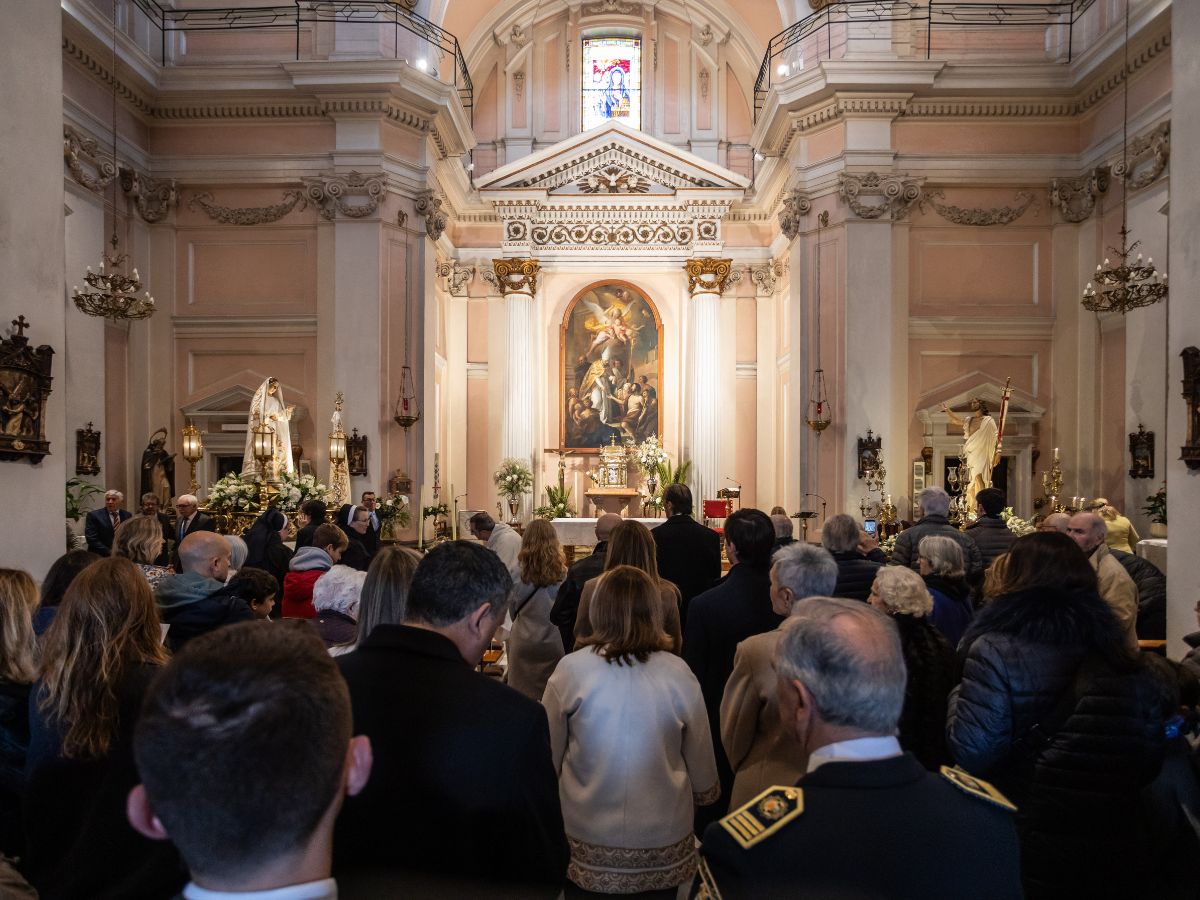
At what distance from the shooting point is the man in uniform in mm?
1588

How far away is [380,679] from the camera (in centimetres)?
207

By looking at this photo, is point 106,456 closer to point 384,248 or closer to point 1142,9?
point 384,248

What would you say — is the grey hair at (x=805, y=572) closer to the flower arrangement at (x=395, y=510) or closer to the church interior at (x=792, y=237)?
the church interior at (x=792, y=237)

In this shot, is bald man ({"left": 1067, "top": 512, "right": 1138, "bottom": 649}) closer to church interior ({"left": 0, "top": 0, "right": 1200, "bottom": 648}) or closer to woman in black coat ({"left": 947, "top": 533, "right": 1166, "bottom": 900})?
woman in black coat ({"left": 947, "top": 533, "right": 1166, "bottom": 900})

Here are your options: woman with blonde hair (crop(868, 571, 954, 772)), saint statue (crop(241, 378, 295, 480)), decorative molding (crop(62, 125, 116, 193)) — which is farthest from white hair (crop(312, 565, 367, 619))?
decorative molding (crop(62, 125, 116, 193))

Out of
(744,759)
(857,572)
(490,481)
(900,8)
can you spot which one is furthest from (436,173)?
(744,759)

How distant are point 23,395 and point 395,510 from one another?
7.67 metres

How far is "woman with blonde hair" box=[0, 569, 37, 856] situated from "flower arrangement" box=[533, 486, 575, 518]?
602 inches

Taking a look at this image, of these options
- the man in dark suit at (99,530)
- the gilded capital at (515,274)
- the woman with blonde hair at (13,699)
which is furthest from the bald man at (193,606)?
the gilded capital at (515,274)

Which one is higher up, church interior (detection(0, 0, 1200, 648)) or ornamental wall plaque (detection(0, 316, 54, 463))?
church interior (detection(0, 0, 1200, 648))

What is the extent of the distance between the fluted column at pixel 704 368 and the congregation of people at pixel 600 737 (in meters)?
14.4

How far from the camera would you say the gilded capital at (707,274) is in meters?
19.5

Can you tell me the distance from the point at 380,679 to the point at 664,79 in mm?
21240

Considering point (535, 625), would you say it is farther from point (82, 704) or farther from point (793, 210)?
point (793, 210)
